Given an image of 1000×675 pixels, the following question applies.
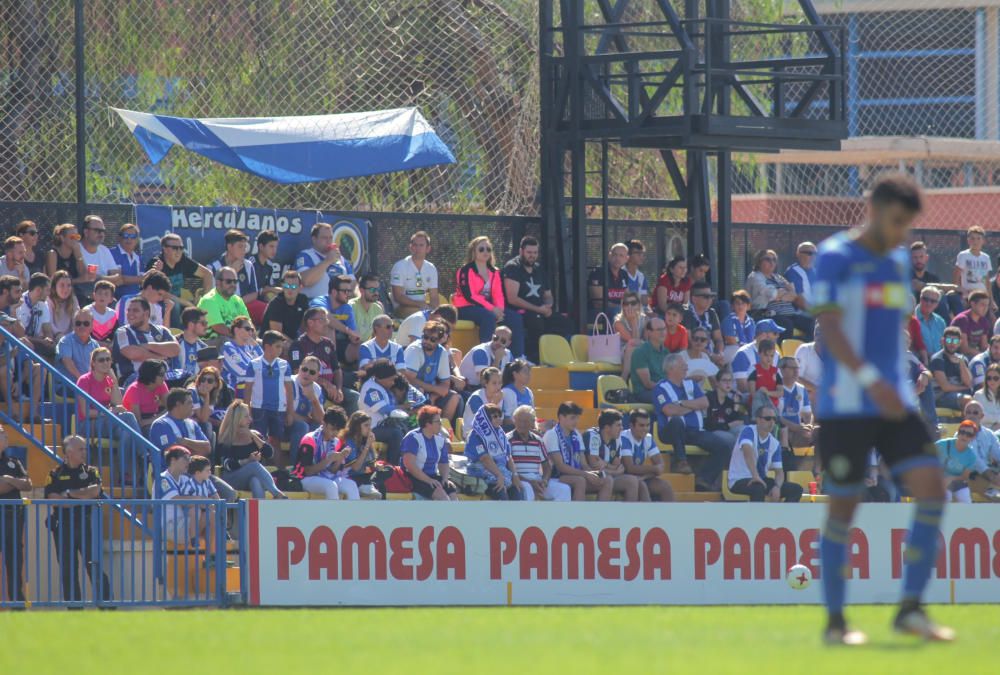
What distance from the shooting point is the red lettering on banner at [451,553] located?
1338cm

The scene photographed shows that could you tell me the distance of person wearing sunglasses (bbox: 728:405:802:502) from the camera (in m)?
16.0

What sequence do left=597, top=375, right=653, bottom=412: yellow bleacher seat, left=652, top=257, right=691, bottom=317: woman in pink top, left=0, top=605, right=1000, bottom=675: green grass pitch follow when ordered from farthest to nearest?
1. left=652, top=257, right=691, bottom=317: woman in pink top
2. left=597, top=375, right=653, bottom=412: yellow bleacher seat
3. left=0, top=605, right=1000, bottom=675: green grass pitch

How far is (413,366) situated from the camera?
1584 cm

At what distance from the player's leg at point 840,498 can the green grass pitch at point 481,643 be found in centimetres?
19

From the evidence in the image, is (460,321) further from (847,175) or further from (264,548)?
(847,175)

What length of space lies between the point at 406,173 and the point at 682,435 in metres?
5.86

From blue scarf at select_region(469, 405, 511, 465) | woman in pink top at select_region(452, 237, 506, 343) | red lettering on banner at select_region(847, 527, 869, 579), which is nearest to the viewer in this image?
red lettering on banner at select_region(847, 527, 869, 579)

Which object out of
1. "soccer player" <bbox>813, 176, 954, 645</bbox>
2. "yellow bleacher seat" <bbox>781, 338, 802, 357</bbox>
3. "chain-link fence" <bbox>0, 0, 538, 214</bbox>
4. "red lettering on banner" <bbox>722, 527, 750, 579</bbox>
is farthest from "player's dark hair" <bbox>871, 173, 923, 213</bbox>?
"chain-link fence" <bbox>0, 0, 538, 214</bbox>

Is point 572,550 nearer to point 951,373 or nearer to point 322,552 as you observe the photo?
point 322,552

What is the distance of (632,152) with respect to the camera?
2238 cm

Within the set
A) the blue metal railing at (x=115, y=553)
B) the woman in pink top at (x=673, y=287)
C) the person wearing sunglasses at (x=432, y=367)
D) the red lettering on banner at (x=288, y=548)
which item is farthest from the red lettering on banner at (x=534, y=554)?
the woman in pink top at (x=673, y=287)

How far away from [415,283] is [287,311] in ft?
6.78

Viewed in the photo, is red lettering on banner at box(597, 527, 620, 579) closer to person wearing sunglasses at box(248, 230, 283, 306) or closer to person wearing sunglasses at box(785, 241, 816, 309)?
person wearing sunglasses at box(248, 230, 283, 306)

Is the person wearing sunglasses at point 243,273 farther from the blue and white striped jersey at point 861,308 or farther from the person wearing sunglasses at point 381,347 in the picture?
the blue and white striped jersey at point 861,308
